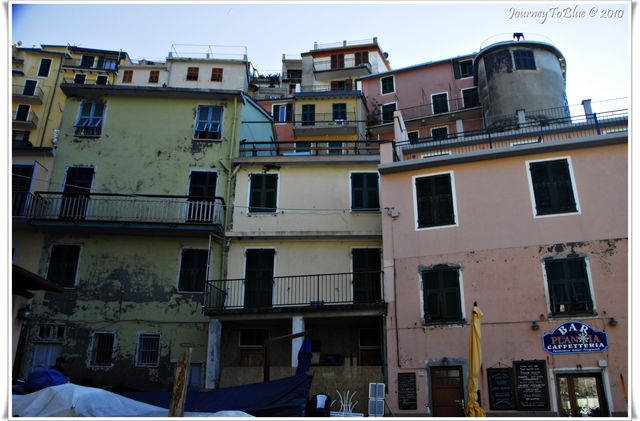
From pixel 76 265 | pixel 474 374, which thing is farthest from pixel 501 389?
pixel 76 265

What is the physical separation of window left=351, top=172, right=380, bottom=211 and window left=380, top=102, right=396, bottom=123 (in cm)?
1983

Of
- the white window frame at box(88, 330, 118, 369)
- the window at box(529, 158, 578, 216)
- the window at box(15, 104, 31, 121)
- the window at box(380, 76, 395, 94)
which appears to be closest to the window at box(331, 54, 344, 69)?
the window at box(380, 76, 395, 94)

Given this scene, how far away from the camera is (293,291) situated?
19.8m

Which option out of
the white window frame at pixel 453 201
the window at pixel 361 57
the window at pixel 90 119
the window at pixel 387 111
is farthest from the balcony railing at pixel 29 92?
the white window frame at pixel 453 201

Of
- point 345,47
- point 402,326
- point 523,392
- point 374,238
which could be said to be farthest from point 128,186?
point 345,47

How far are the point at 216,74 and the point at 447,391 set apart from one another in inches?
1302

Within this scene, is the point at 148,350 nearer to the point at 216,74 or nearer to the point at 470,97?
the point at 216,74

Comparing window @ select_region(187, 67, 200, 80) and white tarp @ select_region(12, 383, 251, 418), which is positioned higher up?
window @ select_region(187, 67, 200, 80)

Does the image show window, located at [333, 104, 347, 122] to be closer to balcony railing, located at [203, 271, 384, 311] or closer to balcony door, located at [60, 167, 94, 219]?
balcony door, located at [60, 167, 94, 219]

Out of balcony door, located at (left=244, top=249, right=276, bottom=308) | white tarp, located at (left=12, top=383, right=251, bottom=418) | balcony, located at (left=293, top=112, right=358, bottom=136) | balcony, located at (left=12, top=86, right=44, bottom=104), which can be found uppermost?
balcony, located at (left=12, top=86, right=44, bottom=104)

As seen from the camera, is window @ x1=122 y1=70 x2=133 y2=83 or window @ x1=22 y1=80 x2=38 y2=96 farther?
window @ x1=22 y1=80 x2=38 y2=96

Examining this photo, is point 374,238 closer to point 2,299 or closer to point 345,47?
point 2,299

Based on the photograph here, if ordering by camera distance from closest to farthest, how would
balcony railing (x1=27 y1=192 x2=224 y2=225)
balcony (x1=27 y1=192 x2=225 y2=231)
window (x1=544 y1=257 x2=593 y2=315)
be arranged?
window (x1=544 y1=257 x2=593 y2=315) → balcony (x1=27 y1=192 x2=225 y2=231) → balcony railing (x1=27 y1=192 x2=224 y2=225)

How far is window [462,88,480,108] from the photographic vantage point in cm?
3844
